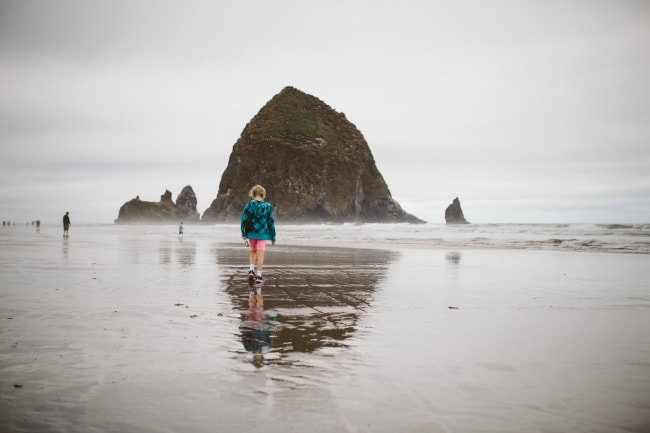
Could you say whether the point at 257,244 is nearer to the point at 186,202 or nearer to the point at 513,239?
the point at 513,239

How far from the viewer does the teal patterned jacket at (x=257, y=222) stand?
10500 mm

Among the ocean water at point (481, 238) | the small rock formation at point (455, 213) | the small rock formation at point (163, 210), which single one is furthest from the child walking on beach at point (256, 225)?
the small rock formation at point (163, 210)

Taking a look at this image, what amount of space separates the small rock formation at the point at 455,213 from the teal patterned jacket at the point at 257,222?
12406 centimetres

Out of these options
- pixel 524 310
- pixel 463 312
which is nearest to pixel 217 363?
pixel 463 312

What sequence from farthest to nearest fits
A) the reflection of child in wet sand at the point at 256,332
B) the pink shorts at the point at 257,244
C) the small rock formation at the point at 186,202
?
the small rock formation at the point at 186,202 < the pink shorts at the point at 257,244 < the reflection of child in wet sand at the point at 256,332

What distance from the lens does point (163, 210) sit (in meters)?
161

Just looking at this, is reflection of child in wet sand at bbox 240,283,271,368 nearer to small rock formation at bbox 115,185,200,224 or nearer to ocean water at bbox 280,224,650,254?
ocean water at bbox 280,224,650,254

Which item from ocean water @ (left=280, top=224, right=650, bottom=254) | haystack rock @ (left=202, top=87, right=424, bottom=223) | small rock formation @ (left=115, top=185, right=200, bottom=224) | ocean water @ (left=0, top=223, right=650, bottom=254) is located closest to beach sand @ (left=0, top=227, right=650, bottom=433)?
ocean water @ (left=280, top=224, right=650, bottom=254)

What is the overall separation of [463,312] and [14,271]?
999 cm

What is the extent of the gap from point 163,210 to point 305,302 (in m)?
163

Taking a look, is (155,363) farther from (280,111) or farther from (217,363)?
(280,111)

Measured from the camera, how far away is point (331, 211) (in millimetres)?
109875

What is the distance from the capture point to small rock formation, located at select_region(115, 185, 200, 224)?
152 metres

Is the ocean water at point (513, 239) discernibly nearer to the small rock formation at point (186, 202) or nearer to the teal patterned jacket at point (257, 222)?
the teal patterned jacket at point (257, 222)
